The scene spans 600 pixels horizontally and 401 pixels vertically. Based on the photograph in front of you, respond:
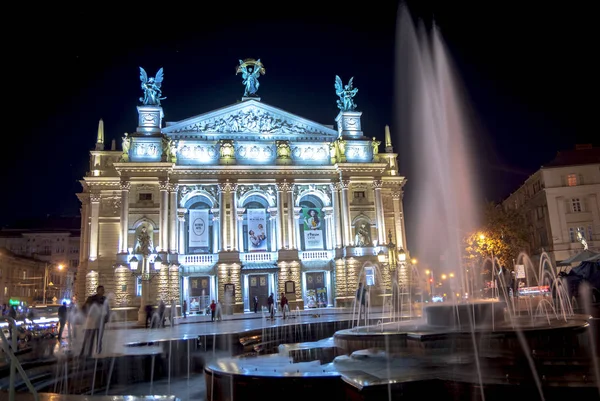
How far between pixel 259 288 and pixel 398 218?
52.6 ft

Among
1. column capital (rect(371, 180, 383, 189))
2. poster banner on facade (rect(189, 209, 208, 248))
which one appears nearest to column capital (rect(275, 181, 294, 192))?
poster banner on facade (rect(189, 209, 208, 248))

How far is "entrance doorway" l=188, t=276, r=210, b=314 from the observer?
41.9 meters

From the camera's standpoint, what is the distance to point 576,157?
50.0 meters

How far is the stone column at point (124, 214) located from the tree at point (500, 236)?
1277 inches

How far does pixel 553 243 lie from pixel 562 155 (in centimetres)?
988

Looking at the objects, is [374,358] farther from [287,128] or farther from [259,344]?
[287,128]

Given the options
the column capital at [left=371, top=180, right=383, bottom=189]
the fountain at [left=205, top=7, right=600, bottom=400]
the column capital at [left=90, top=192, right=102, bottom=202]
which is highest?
the column capital at [left=371, top=180, right=383, bottom=189]

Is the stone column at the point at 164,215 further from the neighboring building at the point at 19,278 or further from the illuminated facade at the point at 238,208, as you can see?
the neighboring building at the point at 19,278

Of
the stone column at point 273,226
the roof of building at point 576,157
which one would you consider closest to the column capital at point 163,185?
the stone column at point 273,226

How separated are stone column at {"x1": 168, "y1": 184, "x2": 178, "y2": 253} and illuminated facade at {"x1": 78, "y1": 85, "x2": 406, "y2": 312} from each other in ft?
0.30

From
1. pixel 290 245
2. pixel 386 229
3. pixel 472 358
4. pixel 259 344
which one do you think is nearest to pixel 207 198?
pixel 290 245

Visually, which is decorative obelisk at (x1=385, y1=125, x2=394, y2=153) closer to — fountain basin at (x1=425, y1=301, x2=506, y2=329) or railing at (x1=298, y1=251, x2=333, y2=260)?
railing at (x1=298, y1=251, x2=333, y2=260)

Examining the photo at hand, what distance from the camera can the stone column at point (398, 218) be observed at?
4794cm

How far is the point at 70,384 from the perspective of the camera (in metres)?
11.3
